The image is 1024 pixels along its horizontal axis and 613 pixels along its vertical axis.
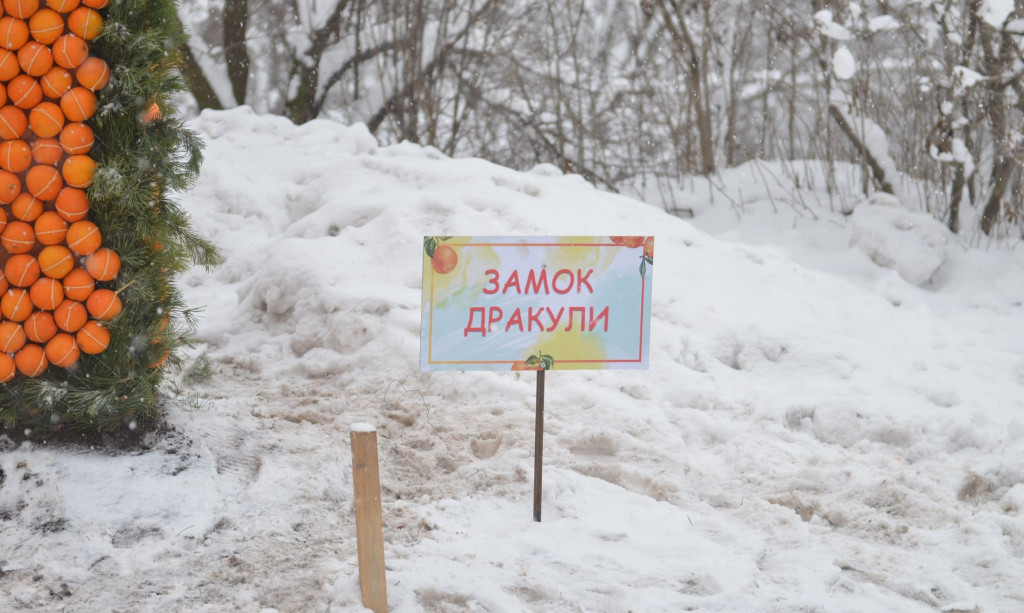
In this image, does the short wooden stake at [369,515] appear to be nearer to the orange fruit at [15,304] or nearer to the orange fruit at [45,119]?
the orange fruit at [15,304]

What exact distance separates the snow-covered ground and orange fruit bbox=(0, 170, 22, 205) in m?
0.82

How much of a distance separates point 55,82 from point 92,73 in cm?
11

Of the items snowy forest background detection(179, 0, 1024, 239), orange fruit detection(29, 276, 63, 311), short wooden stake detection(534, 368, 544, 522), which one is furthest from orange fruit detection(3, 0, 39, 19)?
snowy forest background detection(179, 0, 1024, 239)

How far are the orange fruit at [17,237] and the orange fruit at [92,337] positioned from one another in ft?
1.01

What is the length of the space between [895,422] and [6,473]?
10.8 ft

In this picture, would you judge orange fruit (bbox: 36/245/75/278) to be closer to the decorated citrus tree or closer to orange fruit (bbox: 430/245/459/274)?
the decorated citrus tree

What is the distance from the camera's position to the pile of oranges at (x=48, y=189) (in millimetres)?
2697

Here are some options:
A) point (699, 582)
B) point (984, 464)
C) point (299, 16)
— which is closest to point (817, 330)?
point (984, 464)

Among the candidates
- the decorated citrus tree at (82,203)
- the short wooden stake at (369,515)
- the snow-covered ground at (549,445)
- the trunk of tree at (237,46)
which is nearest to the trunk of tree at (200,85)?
the trunk of tree at (237,46)

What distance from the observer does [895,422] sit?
3.54 meters

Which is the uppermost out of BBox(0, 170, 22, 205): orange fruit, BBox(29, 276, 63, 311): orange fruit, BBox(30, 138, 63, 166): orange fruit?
BBox(30, 138, 63, 166): orange fruit

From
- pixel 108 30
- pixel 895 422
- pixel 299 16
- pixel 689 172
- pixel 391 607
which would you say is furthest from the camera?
pixel 299 16

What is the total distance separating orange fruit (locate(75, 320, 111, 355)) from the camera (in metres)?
2.83

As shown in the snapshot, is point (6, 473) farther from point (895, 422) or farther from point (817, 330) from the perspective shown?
point (817, 330)
